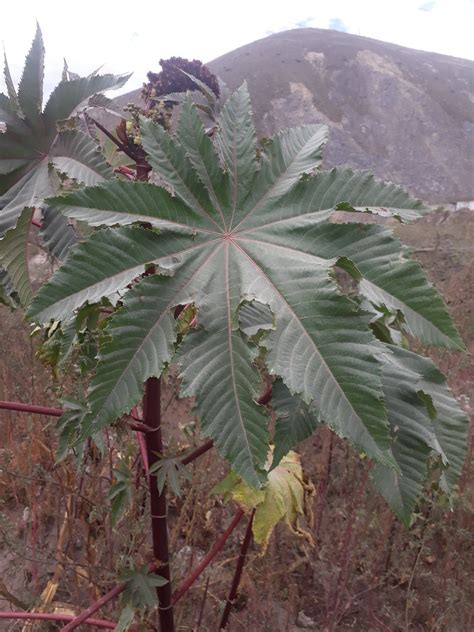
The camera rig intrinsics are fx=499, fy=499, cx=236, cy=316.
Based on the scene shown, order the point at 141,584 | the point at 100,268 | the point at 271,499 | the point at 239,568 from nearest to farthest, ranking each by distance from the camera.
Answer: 1. the point at 100,268
2. the point at 141,584
3. the point at 271,499
4. the point at 239,568

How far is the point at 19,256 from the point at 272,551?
1708 millimetres

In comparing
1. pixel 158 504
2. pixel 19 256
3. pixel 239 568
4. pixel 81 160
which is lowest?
A: pixel 239 568

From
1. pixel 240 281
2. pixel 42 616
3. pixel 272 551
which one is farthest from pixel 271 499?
pixel 272 551

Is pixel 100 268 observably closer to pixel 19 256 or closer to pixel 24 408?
pixel 19 256

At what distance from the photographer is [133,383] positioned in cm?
54

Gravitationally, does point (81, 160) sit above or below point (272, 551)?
above

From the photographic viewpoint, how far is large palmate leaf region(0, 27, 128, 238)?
0.72m

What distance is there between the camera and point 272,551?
2.00m

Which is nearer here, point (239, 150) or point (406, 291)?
point (406, 291)

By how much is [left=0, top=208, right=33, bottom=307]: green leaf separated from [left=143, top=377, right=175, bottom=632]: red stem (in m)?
0.28

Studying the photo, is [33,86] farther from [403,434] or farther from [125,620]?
[125,620]

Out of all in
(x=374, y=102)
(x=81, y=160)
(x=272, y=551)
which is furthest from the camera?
(x=374, y=102)

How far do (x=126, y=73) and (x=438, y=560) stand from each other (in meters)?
2.22

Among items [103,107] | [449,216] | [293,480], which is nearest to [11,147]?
[103,107]
